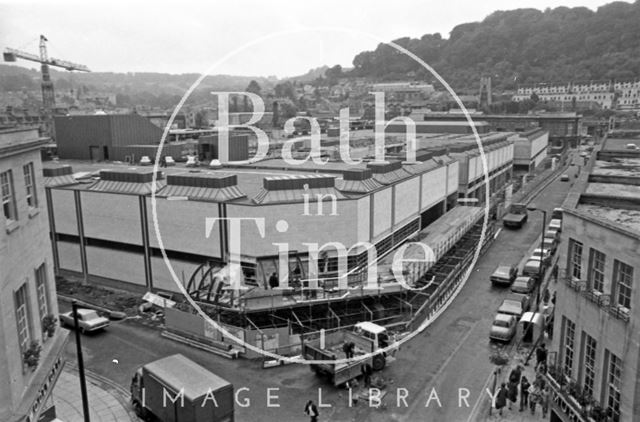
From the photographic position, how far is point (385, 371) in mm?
22062

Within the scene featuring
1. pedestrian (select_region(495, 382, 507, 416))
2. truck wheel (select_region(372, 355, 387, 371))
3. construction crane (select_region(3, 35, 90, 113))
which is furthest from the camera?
construction crane (select_region(3, 35, 90, 113))

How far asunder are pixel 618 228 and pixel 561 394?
5416 mm

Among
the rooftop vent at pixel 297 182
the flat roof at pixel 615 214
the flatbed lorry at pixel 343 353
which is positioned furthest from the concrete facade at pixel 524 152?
the flat roof at pixel 615 214

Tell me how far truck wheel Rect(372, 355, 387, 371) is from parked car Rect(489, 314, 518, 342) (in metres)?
6.20

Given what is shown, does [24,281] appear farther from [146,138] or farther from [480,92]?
[480,92]

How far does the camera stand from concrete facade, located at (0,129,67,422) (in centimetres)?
1288

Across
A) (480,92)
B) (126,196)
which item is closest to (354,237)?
(126,196)

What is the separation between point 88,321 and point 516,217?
3676 centimetres

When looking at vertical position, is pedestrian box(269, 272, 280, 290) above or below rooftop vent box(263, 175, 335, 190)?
below

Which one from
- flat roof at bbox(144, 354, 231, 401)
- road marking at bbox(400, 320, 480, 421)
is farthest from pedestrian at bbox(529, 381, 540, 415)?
flat roof at bbox(144, 354, 231, 401)

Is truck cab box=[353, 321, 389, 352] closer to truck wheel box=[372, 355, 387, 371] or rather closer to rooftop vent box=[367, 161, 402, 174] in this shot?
truck wheel box=[372, 355, 387, 371]

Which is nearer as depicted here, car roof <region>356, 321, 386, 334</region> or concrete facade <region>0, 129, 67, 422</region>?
concrete facade <region>0, 129, 67, 422</region>

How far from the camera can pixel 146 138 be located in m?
53.9

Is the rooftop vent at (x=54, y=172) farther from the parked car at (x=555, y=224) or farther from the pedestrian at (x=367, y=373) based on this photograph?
the parked car at (x=555, y=224)
